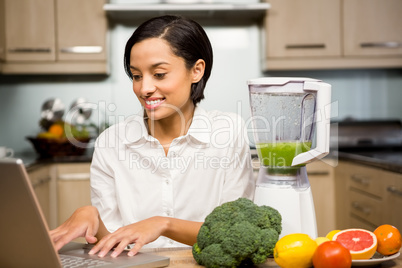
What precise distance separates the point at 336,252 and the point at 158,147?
78 cm

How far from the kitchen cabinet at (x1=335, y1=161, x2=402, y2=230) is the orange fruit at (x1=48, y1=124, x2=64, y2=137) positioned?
5.49 ft

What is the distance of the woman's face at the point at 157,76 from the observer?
1.31m

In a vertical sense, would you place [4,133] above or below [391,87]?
below

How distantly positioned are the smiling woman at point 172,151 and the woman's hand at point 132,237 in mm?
319

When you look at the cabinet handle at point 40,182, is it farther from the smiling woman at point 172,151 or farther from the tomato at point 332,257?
the tomato at point 332,257

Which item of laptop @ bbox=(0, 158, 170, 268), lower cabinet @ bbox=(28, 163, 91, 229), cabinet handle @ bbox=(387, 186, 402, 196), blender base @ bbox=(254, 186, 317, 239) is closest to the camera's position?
laptop @ bbox=(0, 158, 170, 268)

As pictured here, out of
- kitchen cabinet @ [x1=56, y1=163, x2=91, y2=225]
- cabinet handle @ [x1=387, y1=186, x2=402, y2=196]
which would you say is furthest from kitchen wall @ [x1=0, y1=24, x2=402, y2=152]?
cabinet handle @ [x1=387, y1=186, x2=402, y2=196]

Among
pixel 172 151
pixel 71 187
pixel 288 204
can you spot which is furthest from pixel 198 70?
pixel 71 187

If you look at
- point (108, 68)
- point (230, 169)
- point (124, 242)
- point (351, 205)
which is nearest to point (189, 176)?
point (230, 169)

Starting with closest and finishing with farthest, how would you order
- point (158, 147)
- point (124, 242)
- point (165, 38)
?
point (124, 242) < point (165, 38) < point (158, 147)

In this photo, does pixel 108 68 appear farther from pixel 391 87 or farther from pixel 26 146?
pixel 391 87

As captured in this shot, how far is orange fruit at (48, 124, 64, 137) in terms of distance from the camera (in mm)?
3118

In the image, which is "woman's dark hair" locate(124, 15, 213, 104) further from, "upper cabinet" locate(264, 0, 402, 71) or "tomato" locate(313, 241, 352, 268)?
"upper cabinet" locate(264, 0, 402, 71)

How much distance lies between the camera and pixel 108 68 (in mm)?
3273
